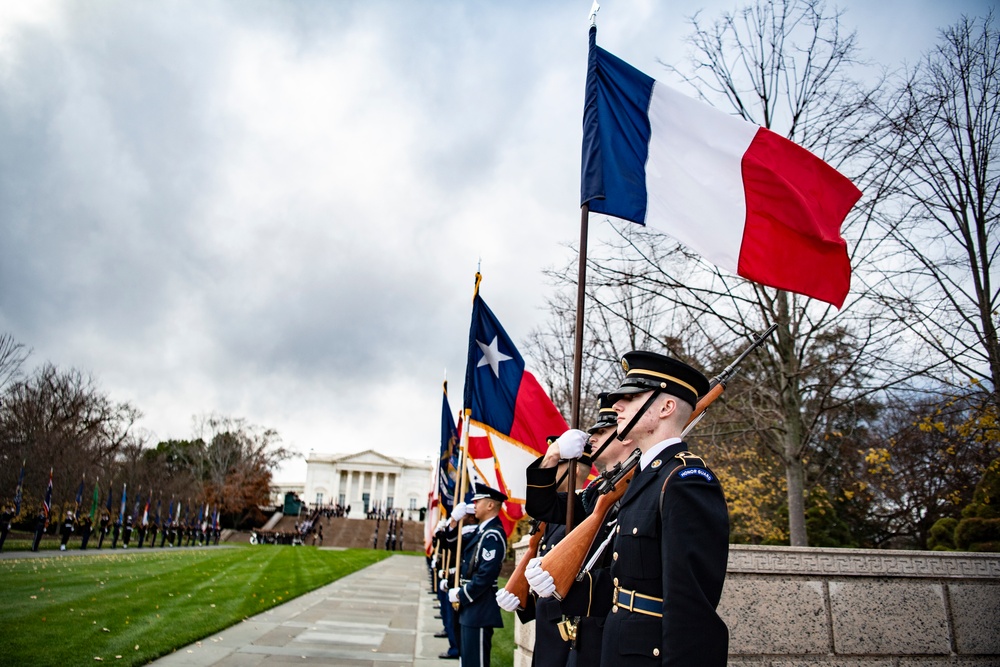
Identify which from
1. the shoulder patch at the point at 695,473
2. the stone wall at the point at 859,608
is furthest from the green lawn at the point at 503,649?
the shoulder patch at the point at 695,473

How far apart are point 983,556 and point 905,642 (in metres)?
1.16

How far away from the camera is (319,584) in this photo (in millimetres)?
19172

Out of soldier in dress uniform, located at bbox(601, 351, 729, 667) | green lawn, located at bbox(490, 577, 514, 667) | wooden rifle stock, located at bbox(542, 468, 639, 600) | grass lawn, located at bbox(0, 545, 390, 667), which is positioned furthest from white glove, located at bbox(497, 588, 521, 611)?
grass lawn, located at bbox(0, 545, 390, 667)

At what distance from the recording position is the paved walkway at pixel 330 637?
799 centimetres

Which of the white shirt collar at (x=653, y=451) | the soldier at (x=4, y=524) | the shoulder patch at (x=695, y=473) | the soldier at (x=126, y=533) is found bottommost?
the soldier at (x=126, y=533)

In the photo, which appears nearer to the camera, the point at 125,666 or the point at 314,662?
the point at 125,666

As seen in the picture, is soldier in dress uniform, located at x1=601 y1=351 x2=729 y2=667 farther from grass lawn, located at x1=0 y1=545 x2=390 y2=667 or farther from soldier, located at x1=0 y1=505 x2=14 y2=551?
soldier, located at x1=0 y1=505 x2=14 y2=551

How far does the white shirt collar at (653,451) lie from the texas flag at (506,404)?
15.2 ft

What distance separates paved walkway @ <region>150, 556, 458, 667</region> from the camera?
26.2 feet

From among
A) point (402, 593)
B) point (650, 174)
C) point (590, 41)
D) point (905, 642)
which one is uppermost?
point (590, 41)

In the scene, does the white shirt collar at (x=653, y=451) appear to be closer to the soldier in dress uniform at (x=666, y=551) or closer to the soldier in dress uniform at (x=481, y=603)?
the soldier in dress uniform at (x=666, y=551)

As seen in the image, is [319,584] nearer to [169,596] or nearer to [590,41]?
[169,596]

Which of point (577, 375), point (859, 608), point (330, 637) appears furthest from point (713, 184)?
point (330, 637)

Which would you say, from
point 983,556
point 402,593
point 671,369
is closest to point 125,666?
point 671,369
